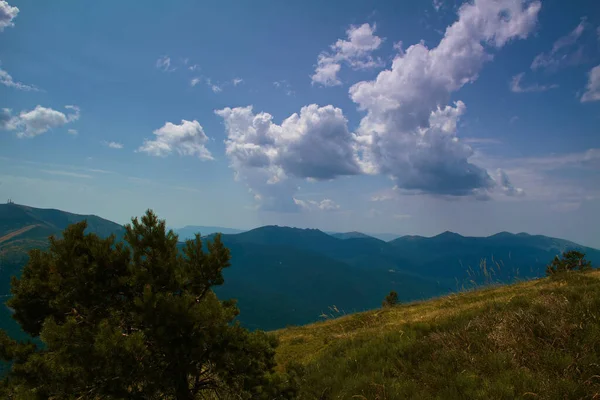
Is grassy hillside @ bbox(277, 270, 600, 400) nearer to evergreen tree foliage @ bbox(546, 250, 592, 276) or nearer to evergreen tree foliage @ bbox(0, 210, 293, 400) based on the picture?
evergreen tree foliage @ bbox(0, 210, 293, 400)

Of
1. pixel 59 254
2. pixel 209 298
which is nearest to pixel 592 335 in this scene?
pixel 209 298

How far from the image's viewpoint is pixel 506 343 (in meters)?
7.89

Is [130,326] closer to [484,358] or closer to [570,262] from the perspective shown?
[484,358]

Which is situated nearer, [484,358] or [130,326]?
[130,326]

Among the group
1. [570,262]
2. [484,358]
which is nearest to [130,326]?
[484,358]

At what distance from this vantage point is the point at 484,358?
7.57 metres

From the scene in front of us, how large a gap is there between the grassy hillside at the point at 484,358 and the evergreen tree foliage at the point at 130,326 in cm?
169

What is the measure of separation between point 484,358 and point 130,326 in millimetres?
8246

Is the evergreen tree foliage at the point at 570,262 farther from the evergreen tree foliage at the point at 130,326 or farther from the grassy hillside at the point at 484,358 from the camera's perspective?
the evergreen tree foliage at the point at 130,326

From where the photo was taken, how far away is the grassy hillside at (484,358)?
635 cm

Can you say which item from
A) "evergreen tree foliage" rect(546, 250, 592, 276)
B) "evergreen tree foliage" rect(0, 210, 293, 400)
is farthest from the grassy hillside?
"evergreen tree foliage" rect(546, 250, 592, 276)

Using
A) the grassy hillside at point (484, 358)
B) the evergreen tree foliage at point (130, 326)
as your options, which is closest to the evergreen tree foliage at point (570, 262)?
the grassy hillside at point (484, 358)

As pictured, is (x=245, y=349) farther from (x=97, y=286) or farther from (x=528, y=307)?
(x=528, y=307)

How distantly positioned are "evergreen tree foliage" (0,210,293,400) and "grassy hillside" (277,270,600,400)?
66.5 inches
